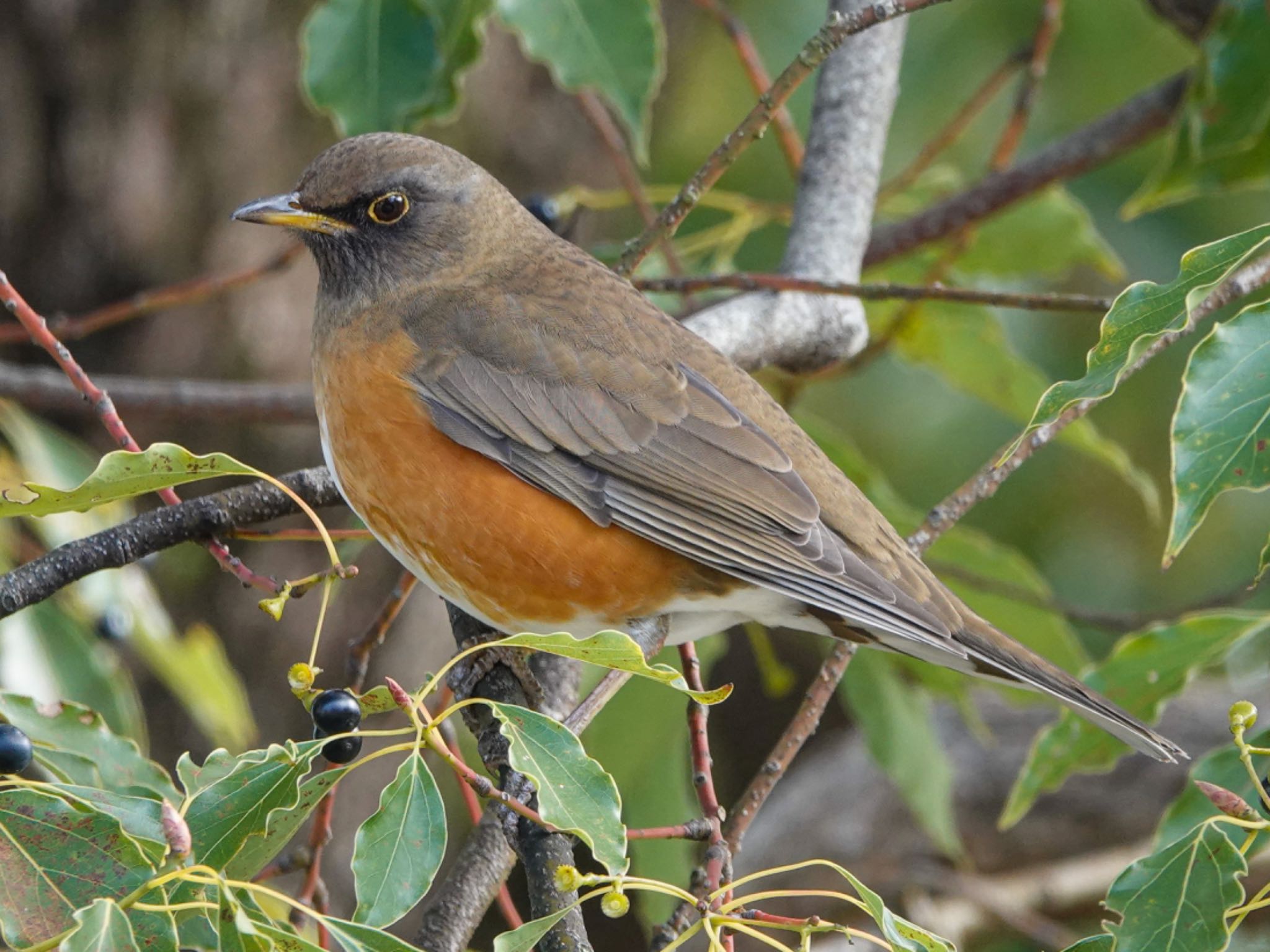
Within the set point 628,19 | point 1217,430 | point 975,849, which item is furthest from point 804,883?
point 1217,430

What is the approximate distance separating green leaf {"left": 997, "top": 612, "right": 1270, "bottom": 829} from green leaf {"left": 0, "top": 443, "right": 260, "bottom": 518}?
1.69m

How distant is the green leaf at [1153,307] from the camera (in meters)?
1.86

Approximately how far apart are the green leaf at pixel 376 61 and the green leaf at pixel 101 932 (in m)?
2.17

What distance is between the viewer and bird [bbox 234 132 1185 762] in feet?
8.73

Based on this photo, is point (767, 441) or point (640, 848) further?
point (640, 848)

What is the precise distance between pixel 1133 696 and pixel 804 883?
8.16ft

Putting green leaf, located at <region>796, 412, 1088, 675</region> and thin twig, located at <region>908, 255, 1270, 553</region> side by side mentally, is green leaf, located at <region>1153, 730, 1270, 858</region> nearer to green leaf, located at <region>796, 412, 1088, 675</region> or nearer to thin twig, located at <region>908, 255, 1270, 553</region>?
thin twig, located at <region>908, 255, 1270, 553</region>

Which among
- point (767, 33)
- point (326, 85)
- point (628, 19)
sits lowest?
point (326, 85)

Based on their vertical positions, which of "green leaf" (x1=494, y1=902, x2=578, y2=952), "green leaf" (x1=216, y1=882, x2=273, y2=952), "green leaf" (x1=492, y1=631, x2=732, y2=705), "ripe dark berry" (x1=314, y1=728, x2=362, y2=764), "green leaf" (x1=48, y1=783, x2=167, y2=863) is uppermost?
"green leaf" (x1=492, y1=631, x2=732, y2=705)

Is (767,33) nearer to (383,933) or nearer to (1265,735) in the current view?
(1265,735)

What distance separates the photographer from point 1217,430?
73.0 inches

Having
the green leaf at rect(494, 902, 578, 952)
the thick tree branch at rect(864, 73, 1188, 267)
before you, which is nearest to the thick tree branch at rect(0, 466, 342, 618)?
the green leaf at rect(494, 902, 578, 952)

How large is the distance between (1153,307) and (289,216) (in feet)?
6.15

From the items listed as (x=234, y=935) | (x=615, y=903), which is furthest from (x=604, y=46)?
(x=234, y=935)
